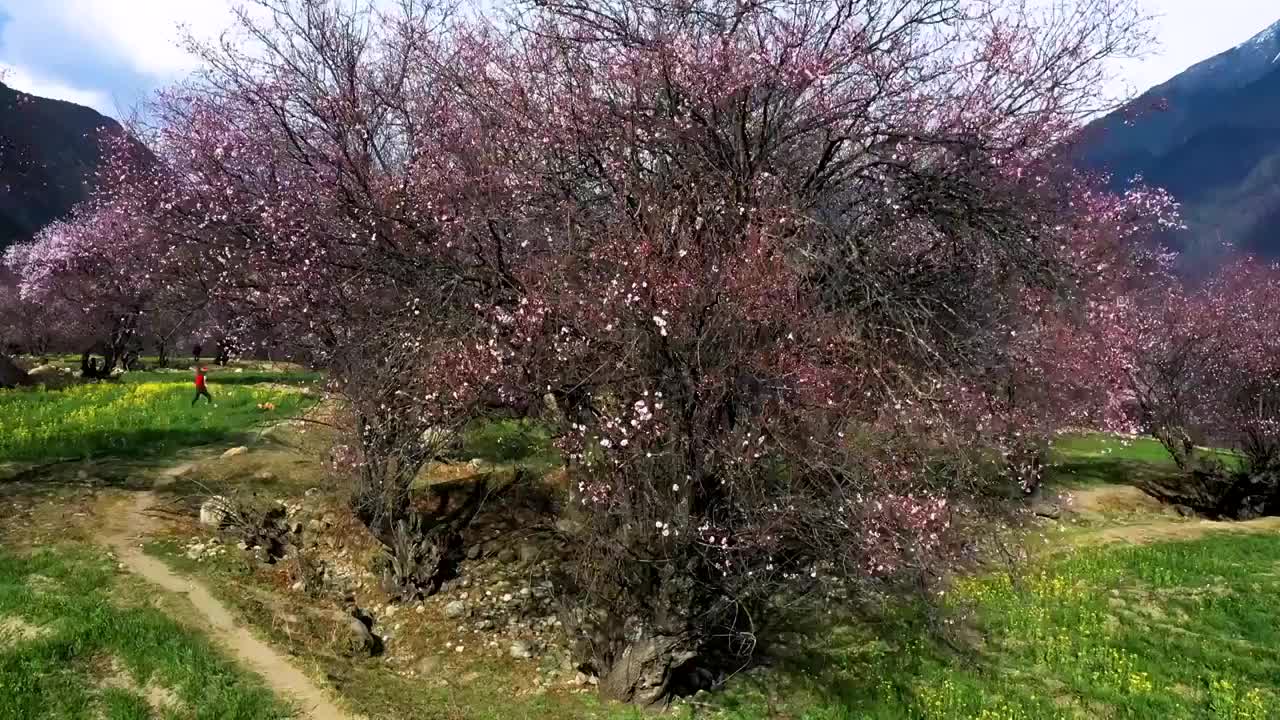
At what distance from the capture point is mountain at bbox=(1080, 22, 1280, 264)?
237ft

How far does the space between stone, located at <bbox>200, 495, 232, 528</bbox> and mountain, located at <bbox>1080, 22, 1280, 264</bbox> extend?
76.4 metres

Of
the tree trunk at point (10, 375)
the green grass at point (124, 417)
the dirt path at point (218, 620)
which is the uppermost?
the tree trunk at point (10, 375)

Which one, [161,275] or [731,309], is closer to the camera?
[731,309]

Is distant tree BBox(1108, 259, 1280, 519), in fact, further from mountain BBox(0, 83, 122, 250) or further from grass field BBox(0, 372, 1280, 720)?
mountain BBox(0, 83, 122, 250)

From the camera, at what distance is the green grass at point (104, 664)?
654 cm

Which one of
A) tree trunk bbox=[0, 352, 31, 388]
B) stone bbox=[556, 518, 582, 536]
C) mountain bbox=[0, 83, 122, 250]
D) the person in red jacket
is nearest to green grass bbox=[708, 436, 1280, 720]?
stone bbox=[556, 518, 582, 536]

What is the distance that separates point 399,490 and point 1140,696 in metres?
8.50

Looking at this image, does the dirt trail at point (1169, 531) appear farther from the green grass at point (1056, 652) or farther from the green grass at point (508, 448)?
the green grass at point (508, 448)

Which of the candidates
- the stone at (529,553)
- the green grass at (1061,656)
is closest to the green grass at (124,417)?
the stone at (529,553)

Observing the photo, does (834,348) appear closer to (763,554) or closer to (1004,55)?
(763,554)

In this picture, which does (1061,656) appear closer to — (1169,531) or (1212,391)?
(1169,531)

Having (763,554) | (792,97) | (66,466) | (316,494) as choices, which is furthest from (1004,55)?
(66,466)

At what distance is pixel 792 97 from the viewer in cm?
834

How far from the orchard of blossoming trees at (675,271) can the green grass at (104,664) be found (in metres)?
2.70
